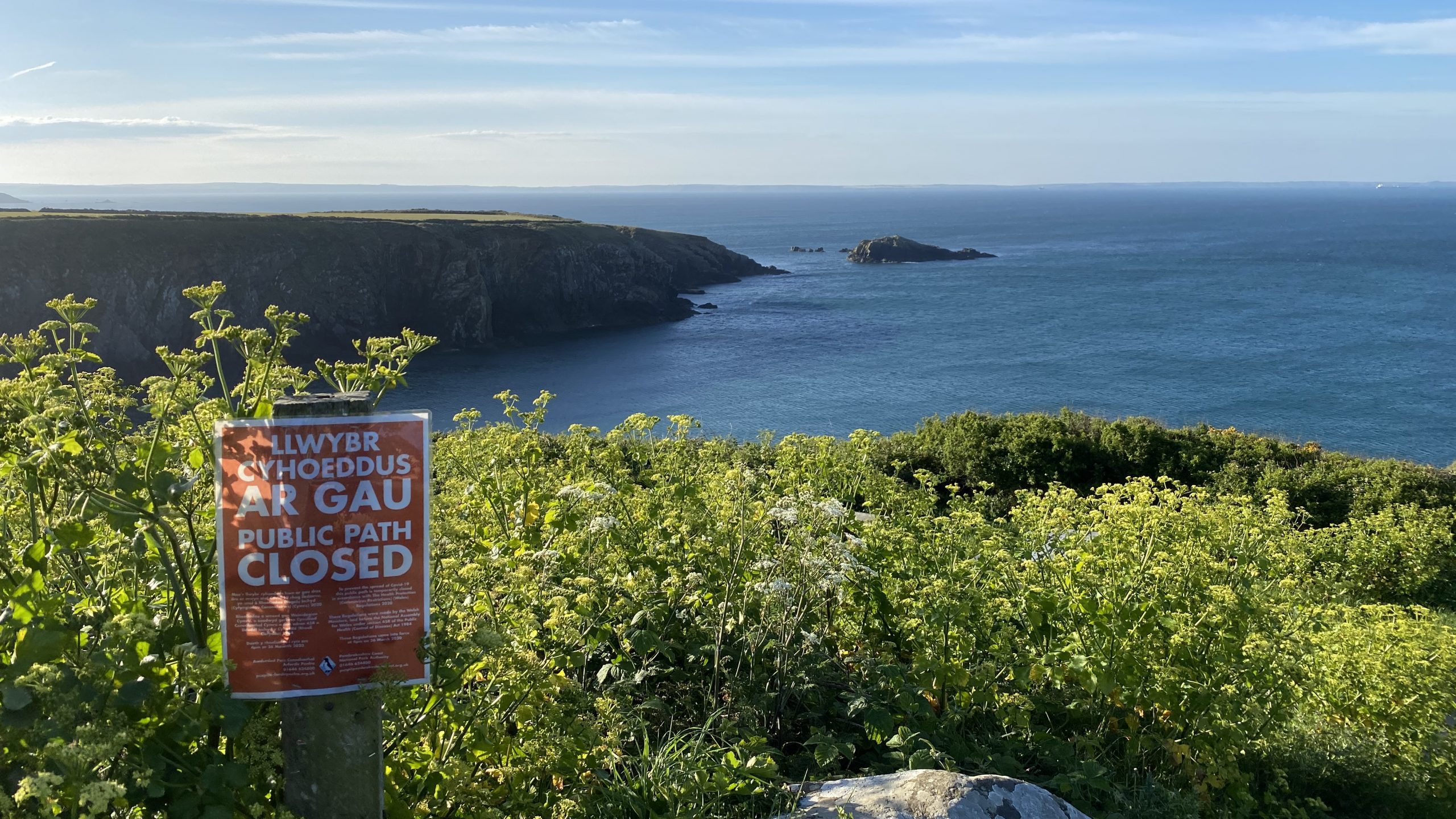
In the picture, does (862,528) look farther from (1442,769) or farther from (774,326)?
(774,326)

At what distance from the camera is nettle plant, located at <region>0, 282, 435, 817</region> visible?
2406 mm

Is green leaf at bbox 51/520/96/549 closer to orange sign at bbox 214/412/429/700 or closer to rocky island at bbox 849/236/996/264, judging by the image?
orange sign at bbox 214/412/429/700

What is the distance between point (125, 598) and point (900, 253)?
123315 mm

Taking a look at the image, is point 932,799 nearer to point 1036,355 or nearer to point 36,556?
point 36,556

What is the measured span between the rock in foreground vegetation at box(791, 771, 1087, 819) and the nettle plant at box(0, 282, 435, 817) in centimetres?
209

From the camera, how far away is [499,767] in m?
3.52

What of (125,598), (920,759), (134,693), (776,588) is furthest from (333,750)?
(920,759)

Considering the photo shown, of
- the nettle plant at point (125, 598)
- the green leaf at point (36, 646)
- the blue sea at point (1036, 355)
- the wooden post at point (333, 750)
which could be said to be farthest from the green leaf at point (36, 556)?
the blue sea at point (1036, 355)

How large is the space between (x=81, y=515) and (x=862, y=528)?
13.2 feet

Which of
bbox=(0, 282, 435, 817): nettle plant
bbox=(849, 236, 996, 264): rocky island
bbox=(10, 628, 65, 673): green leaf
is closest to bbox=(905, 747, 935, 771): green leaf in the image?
bbox=(0, 282, 435, 817): nettle plant

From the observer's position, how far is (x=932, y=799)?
3645mm

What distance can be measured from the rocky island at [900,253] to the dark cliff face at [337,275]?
40.3 m

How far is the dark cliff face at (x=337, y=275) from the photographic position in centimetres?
5738

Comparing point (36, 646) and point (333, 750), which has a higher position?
point (36, 646)
